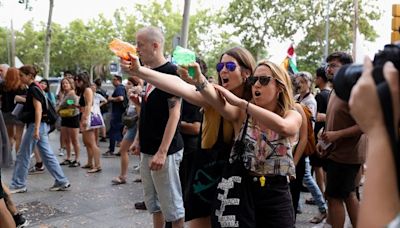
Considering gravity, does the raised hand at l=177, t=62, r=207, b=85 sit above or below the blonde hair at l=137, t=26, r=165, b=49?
below

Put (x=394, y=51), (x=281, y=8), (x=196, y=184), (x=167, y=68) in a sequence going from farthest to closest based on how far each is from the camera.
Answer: (x=281, y=8)
(x=167, y=68)
(x=196, y=184)
(x=394, y=51)

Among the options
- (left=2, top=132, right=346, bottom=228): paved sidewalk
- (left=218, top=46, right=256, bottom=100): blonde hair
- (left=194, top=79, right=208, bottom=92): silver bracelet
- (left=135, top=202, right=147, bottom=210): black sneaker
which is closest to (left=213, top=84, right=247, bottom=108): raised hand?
(left=194, top=79, right=208, bottom=92): silver bracelet

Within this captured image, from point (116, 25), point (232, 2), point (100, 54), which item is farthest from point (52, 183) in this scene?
point (100, 54)

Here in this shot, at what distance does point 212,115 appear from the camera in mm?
2729

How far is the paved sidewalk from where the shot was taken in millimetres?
4793


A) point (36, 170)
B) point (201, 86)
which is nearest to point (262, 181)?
point (201, 86)

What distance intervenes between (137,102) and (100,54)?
4295 centimetres

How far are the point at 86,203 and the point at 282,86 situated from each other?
3.76 m

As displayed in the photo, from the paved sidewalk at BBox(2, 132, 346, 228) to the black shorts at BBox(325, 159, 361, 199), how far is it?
115 cm

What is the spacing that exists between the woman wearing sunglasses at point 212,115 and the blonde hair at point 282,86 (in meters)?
0.19

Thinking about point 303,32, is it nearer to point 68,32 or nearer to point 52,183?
point 52,183

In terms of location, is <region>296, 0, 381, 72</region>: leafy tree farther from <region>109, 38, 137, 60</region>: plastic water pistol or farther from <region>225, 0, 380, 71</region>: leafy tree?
<region>109, 38, 137, 60</region>: plastic water pistol

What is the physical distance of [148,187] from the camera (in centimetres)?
375

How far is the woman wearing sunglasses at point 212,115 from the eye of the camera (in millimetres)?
2652
